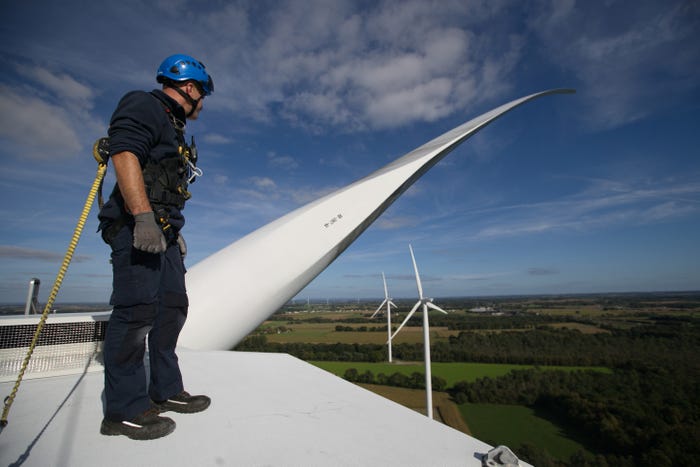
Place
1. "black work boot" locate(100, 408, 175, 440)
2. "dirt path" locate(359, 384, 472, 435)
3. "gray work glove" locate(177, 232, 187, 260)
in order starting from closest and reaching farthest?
"black work boot" locate(100, 408, 175, 440) → "gray work glove" locate(177, 232, 187, 260) → "dirt path" locate(359, 384, 472, 435)

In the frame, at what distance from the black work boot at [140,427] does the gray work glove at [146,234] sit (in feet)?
3.30

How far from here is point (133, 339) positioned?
7.17 ft

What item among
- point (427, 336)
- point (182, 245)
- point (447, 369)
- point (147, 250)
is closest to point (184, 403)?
point (147, 250)

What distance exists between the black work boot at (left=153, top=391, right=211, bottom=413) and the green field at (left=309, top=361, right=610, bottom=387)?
52748mm

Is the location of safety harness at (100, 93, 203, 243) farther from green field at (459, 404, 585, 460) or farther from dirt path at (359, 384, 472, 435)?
green field at (459, 404, 585, 460)

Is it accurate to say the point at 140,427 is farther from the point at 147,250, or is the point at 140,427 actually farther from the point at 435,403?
the point at 435,403

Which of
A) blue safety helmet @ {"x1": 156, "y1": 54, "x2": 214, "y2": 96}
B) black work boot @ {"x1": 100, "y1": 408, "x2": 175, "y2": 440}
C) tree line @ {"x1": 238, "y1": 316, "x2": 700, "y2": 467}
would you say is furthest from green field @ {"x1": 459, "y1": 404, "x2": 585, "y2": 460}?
blue safety helmet @ {"x1": 156, "y1": 54, "x2": 214, "y2": 96}

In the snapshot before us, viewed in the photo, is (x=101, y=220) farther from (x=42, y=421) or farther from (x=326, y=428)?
(x=326, y=428)

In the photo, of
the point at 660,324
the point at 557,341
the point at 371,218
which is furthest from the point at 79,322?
the point at 660,324

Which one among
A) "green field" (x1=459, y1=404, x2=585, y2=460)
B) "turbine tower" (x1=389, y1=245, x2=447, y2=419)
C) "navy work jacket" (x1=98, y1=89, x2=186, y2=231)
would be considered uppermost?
"navy work jacket" (x1=98, y1=89, x2=186, y2=231)

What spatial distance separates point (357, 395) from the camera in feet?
8.84

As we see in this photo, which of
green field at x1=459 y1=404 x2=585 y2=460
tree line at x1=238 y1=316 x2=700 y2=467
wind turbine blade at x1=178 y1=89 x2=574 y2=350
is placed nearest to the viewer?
wind turbine blade at x1=178 y1=89 x2=574 y2=350

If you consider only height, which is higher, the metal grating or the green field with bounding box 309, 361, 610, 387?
the metal grating

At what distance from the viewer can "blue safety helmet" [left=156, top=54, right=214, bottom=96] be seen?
2623 mm
